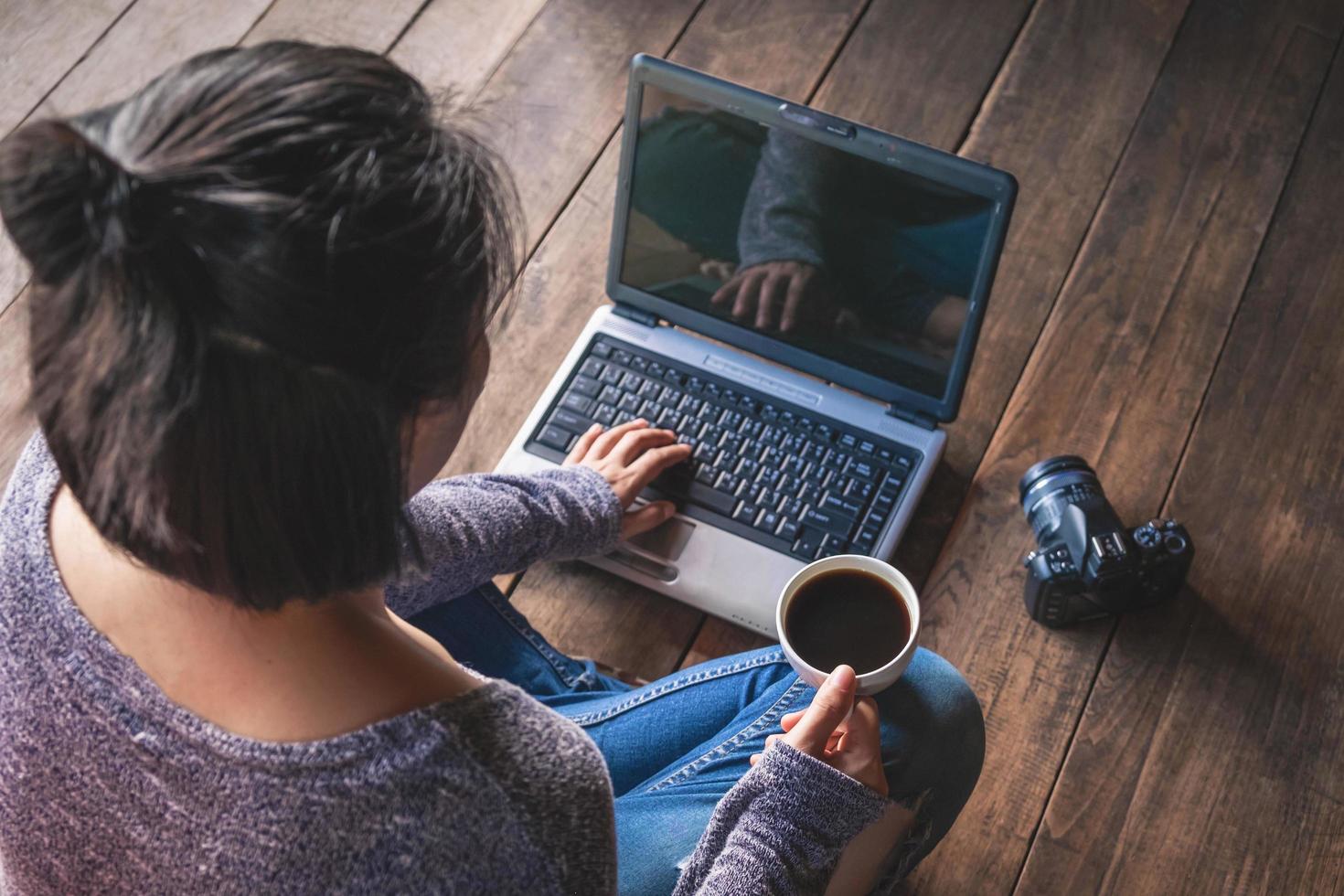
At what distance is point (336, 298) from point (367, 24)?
1.19 m

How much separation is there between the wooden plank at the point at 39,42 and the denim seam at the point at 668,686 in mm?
1048

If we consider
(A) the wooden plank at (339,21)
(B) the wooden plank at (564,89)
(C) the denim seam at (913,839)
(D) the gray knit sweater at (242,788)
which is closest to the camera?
(D) the gray knit sweater at (242,788)

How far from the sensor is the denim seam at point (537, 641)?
44.5 inches

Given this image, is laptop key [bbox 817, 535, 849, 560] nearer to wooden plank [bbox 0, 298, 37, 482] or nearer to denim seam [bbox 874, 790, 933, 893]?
denim seam [bbox 874, 790, 933, 893]

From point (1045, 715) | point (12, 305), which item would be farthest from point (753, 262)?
point (12, 305)

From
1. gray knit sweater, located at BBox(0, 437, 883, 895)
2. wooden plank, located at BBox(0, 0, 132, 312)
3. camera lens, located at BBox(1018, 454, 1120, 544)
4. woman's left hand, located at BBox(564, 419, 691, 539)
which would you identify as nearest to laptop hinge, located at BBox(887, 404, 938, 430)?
camera lens, located at BBox(1018, 454, 1120, 544)

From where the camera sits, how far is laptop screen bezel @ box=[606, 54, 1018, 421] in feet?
3.45

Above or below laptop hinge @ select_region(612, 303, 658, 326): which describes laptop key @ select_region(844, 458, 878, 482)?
below

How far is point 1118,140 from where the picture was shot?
1.49 metres

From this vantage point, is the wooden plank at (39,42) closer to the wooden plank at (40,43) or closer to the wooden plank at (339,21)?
the wooden plank at (40,43)

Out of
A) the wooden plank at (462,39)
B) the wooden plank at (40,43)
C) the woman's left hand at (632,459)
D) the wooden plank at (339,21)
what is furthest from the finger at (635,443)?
the wooden plank at (40,43)

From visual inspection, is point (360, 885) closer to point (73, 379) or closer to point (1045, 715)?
point (73, 379)

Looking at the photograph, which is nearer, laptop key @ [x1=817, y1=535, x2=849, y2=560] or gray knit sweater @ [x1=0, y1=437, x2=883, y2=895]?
gray knit sweater @ [x1=0, y1=437, x2=883, y2=895]

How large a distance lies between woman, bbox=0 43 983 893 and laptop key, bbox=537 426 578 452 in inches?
17.0
